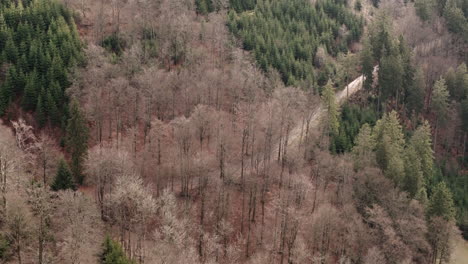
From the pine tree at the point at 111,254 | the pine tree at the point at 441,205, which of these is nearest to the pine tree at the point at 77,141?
the pine tree at the point at 111,254

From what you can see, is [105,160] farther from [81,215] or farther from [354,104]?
[354,104]

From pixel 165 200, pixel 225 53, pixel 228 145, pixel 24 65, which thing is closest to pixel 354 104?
pixel 225 53

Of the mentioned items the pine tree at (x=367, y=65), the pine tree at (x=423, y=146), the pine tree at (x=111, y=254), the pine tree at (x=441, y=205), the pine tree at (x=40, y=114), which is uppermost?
the pine tree at (x=367, y=65)

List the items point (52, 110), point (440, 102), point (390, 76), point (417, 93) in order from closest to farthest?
point (52, 110) → point (440, 102) → point (390, 76) → point (417, 93)

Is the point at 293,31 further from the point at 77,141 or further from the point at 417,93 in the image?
the point at 77,141

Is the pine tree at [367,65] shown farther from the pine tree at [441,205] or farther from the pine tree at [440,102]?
the pine tree at [441,205]

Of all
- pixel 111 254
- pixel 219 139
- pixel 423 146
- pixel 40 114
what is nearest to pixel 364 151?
pixel 423 146

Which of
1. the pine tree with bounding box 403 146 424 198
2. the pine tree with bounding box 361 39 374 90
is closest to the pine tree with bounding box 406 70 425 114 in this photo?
the pine tree with bounding box 361 39 374 90
